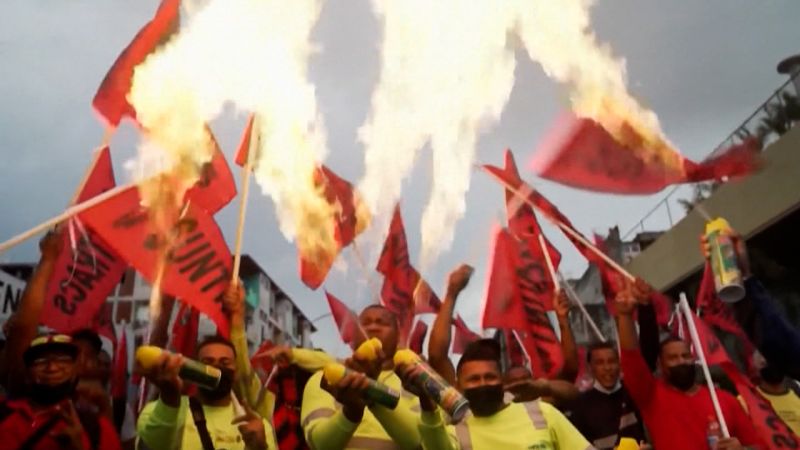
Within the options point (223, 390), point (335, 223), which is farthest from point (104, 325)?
point (223, 390)

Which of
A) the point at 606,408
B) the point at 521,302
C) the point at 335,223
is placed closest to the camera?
the point at 606,408

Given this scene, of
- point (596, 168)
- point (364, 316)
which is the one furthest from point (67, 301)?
point (596, 168)

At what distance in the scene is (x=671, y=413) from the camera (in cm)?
496

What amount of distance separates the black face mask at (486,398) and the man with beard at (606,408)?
1.51 meters

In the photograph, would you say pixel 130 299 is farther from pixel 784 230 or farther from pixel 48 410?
pixel 48 410

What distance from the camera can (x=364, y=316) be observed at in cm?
486

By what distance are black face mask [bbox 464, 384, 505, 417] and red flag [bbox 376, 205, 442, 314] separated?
12.6 feet

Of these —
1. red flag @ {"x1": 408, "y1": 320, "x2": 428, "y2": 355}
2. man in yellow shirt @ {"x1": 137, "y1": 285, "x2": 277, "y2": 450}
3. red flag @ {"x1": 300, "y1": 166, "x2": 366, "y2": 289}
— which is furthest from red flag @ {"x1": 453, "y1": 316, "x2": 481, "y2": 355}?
man in yellow shirt @ {"x1": 137, "y1": 285, "x2": 277, "y2": 450}

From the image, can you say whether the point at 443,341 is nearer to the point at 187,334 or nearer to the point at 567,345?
the point at 567,345

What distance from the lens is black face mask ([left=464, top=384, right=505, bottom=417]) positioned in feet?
13.5

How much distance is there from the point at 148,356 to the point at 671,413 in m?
3.43

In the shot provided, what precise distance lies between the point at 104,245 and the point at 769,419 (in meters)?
5.99

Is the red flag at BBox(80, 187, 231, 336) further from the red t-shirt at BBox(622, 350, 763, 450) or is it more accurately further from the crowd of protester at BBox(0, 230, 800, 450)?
the red t-shirt at BBox(622, 350, 763, 450)

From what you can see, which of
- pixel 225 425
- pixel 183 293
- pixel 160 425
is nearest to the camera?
pixel 160 425
